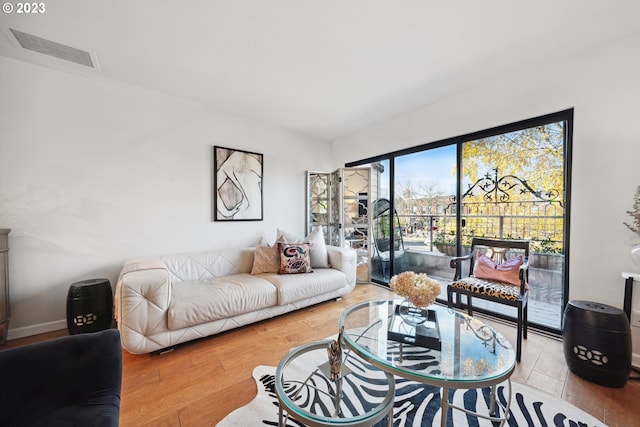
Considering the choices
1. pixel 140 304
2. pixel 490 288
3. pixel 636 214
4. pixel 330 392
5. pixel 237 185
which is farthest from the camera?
pixel 237 185

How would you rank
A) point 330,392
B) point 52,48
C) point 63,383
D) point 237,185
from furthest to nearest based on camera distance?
point 237,185, point 52,48, point 330,392, point 63,383

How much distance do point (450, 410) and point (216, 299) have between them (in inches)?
76.9

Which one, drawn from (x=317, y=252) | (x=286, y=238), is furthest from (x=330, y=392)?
(x=286, y=238)

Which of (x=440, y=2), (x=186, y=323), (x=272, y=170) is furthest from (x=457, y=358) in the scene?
(x=272, y=170)

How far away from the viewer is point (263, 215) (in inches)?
149

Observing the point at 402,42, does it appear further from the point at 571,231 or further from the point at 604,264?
the point at 604,264

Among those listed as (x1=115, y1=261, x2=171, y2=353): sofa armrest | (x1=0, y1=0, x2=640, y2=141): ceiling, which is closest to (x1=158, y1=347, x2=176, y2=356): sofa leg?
(x1=115, y1=261, x2=171, y2=353): sofa armrest

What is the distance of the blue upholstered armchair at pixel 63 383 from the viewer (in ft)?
2.97

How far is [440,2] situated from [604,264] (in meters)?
2.42

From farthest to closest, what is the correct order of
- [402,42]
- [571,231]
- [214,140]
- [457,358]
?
[214,140] < [571,231] < [402,42] < [457,358]

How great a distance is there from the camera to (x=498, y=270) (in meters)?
2.40

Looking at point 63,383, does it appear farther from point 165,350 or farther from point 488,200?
point 488,200

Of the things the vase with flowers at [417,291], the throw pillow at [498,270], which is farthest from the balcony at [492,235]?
the vase with flowers at [417,291]

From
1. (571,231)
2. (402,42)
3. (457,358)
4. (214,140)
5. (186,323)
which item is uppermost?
(402,42)
